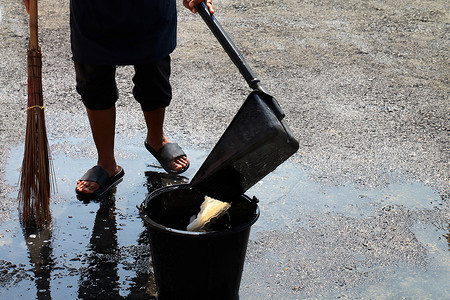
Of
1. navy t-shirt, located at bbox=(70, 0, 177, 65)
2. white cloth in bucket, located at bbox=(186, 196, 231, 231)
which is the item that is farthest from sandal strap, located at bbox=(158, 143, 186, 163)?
white cloth in bucket, located at bbox=(186, 196, 231, 231)

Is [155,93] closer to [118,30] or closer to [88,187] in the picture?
[118,30]

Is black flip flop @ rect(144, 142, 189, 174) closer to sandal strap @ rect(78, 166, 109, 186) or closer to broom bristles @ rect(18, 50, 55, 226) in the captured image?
sandal strap @ rect(78, 166, 109, 186)

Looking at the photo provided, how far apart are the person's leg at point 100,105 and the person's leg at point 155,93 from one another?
170 millimetres

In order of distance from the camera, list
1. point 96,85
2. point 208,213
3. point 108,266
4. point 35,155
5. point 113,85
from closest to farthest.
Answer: point 208,213
point 108,266
point 35,155
point 96,85
point 113,85

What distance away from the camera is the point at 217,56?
19.4ft

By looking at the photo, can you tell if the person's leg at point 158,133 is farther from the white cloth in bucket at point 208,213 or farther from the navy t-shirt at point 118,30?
the white cloth in bucket at point 208,213

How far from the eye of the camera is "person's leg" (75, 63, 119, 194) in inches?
129

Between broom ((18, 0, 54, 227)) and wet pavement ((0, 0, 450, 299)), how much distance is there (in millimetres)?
139

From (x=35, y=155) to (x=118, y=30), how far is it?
82 cm

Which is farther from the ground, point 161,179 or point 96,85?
point 96,85

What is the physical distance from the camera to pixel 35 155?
314 centimetres

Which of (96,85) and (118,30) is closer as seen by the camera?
(118,30)

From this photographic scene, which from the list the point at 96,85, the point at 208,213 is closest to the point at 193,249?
the point at 208,213

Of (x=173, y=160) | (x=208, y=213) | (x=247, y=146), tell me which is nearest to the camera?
(x=247, y=146)
